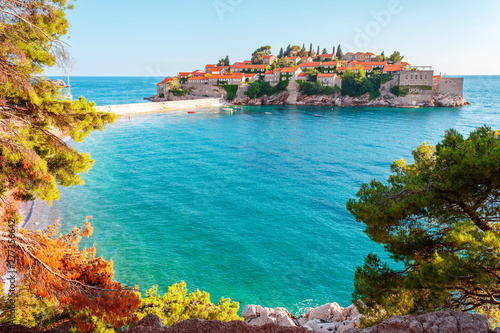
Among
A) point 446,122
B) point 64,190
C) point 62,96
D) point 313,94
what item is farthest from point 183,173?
point 313,94

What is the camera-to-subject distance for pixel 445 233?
7797mm

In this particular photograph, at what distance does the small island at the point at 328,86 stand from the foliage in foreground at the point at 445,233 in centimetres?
9152

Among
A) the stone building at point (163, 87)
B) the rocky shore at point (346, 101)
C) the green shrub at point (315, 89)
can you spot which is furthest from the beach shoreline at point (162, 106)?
the green shrub at point (315, 89)

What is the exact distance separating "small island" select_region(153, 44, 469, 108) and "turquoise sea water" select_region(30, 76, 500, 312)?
4304 centimetres

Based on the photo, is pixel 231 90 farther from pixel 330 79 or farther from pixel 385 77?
pixel 385 77

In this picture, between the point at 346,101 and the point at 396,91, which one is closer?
the point at 396,91

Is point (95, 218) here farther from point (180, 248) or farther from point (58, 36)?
point (58, 36)

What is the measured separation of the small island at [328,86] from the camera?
285 ft

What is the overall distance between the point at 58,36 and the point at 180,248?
1288cm

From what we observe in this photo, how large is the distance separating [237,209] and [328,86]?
8125 centimetres

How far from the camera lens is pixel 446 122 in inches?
2383

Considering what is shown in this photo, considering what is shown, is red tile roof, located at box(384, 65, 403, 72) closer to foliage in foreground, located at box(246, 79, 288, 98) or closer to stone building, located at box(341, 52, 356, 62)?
foliage in foreground, located at box(246, 79, 288, 98)

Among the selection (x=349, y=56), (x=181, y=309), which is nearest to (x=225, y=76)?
(x=349, y=56)

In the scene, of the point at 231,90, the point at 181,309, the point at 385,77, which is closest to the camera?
the point at 181,309
